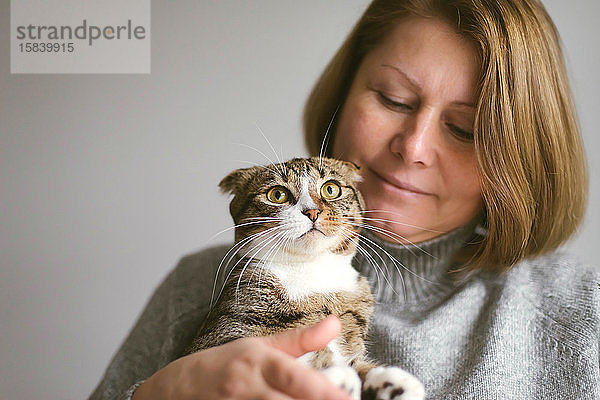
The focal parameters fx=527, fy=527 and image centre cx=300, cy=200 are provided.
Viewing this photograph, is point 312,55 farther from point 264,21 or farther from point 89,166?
point 89,166

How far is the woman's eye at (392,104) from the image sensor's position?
1071mm

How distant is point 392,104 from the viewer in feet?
3.56

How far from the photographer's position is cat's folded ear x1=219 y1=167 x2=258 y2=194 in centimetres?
100

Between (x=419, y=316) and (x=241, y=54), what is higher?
(x=241, y=54)

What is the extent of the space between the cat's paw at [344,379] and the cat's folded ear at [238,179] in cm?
42

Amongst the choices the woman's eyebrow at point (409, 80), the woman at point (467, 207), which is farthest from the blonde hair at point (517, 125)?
the woman's eyebrow at point (409, 80)

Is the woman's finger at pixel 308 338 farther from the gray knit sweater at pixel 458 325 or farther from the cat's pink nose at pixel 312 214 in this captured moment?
the gray knit sweater at pixel 458 325

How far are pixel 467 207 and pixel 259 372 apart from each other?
73 centimetres

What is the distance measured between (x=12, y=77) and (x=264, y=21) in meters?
0.76

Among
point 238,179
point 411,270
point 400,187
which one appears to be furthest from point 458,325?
point 238,179

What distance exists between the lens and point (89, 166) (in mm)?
1604

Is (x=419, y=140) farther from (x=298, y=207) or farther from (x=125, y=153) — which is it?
(x=125, y=153)

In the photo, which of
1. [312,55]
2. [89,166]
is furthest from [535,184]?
[89,166]

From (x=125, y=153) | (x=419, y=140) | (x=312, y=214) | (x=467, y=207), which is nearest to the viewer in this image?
(x=312, y=214)
